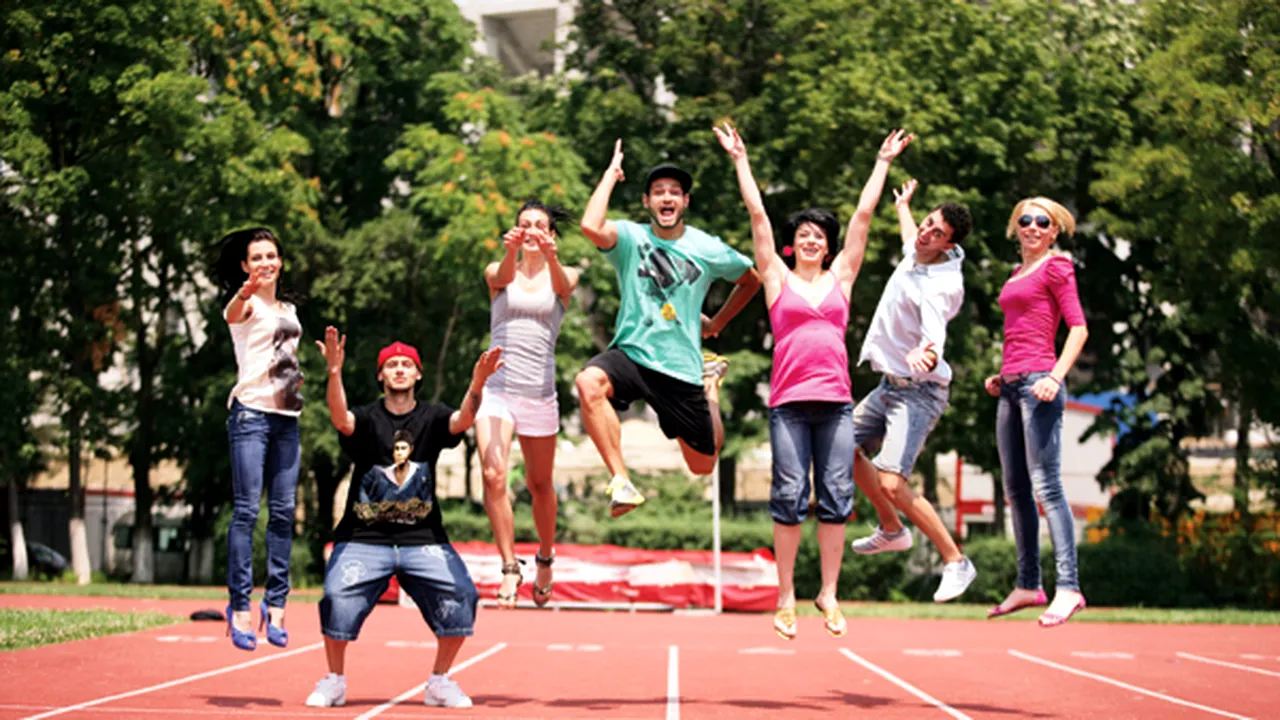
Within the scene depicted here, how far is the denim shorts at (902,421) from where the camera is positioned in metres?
10.0

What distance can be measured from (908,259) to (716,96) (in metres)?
23.4

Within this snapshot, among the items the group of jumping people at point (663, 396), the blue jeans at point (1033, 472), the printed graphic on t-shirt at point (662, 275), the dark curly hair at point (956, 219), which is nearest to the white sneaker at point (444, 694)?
the group of jumping people at point (663, 396)

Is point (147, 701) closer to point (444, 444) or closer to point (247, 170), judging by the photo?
point (444, 444)

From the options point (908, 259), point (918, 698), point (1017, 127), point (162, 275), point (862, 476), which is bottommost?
point (918, 698)

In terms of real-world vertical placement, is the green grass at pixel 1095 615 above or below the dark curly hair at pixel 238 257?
below

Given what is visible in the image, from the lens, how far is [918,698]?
11.6 meters

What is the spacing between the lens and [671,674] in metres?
13.7

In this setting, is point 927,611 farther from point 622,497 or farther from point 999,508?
point 622,497

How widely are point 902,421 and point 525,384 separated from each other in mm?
2573

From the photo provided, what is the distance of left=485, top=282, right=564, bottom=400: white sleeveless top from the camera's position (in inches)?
403

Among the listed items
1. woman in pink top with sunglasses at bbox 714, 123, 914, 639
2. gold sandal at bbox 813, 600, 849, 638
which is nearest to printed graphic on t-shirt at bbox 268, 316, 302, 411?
woman in pink top with sunglasses at bbox 714, 123, 914, 639

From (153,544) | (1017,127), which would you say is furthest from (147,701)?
(153,544)

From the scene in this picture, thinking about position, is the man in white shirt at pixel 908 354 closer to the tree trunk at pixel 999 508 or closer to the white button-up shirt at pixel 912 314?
the white button-up shirt at pixel 912 314

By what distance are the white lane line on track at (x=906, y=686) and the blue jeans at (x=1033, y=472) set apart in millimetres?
1021
